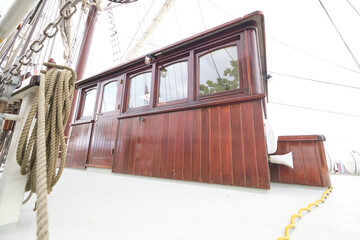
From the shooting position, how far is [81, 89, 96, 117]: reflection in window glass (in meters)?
3.06

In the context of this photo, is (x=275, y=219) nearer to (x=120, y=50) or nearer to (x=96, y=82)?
(x=96, y=82)

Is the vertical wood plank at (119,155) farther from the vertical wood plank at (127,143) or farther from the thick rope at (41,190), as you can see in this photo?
the thick rope at (41,190)

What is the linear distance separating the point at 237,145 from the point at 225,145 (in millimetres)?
111

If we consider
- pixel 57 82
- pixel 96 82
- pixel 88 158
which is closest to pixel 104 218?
pixel 57 82

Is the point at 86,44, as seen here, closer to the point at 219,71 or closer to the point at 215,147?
the point at 219,71

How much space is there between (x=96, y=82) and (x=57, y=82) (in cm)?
292

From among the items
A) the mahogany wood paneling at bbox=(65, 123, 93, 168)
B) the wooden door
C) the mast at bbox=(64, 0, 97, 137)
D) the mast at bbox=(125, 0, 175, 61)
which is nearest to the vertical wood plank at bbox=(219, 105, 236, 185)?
the wooden door

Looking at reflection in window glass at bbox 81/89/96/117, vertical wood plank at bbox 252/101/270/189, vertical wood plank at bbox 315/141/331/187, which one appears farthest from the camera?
reflection in window glass at bbox 81/89/96/117

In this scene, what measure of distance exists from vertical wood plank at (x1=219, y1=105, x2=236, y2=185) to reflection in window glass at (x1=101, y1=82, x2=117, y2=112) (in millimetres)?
1982

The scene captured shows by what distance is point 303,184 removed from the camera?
65.5 inches

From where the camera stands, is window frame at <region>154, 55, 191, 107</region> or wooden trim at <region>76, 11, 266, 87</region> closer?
wooden trim at <region>76, 11, 266, 87</region>

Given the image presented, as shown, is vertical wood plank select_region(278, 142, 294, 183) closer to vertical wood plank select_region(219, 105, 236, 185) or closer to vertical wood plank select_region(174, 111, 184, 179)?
vertical wood plank select_region(219, 105, 236, 185)

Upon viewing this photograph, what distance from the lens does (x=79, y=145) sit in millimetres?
2844

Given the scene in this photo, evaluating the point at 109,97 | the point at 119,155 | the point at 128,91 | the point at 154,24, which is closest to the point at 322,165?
the point at 119,155
